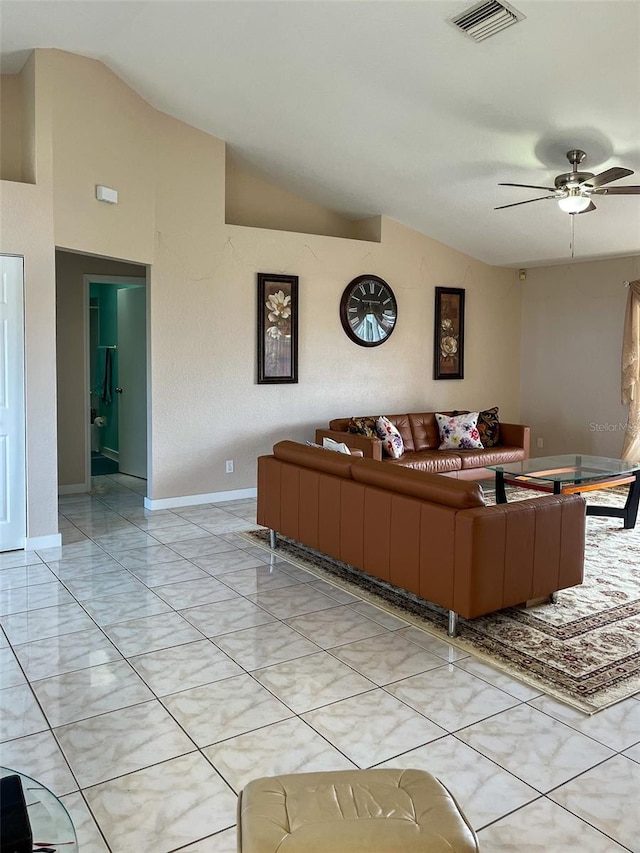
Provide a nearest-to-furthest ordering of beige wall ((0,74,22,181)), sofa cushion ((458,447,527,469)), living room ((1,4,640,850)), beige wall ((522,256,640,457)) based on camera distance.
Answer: living room ((1,4,640,850)) → beige wall ((0,74,22,181)) → sofa cushion ((458,447,527,469)) → beige wall ((522,256,640,457))

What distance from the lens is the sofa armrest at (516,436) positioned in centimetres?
745

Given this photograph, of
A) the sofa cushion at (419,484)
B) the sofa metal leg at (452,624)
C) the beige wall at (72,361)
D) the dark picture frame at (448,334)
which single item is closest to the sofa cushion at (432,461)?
the dark picture frame at (448,334)

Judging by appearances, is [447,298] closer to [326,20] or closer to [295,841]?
[326,20]

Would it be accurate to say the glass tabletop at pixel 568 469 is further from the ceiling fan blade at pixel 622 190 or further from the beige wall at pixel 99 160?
the beige wall at pixel 99 160

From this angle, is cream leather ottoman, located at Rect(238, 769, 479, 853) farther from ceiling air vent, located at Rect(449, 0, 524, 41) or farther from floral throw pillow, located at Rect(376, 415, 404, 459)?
floral throw pillow, located at Rect(376, 415, 404, 459)

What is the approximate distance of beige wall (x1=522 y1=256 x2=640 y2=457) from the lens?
7773mm

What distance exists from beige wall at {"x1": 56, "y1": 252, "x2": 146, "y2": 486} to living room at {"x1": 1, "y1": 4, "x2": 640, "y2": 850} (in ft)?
0.06

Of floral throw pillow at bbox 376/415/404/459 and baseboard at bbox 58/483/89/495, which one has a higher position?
floral throw pillow at bbox 376/415/404/459

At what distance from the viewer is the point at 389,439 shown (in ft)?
21.9

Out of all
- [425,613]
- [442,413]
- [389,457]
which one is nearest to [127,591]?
[425,613]

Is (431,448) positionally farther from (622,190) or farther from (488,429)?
(622,190)

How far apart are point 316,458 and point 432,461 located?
7.61 ft

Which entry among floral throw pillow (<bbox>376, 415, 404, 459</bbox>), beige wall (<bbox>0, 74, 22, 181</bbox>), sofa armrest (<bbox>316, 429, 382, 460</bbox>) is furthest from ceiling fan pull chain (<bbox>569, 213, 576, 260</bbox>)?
beige wall (<bbox>0, 74, 22, 181</bbox>)

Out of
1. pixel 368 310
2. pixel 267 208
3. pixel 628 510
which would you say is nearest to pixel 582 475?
pixel 628 510
